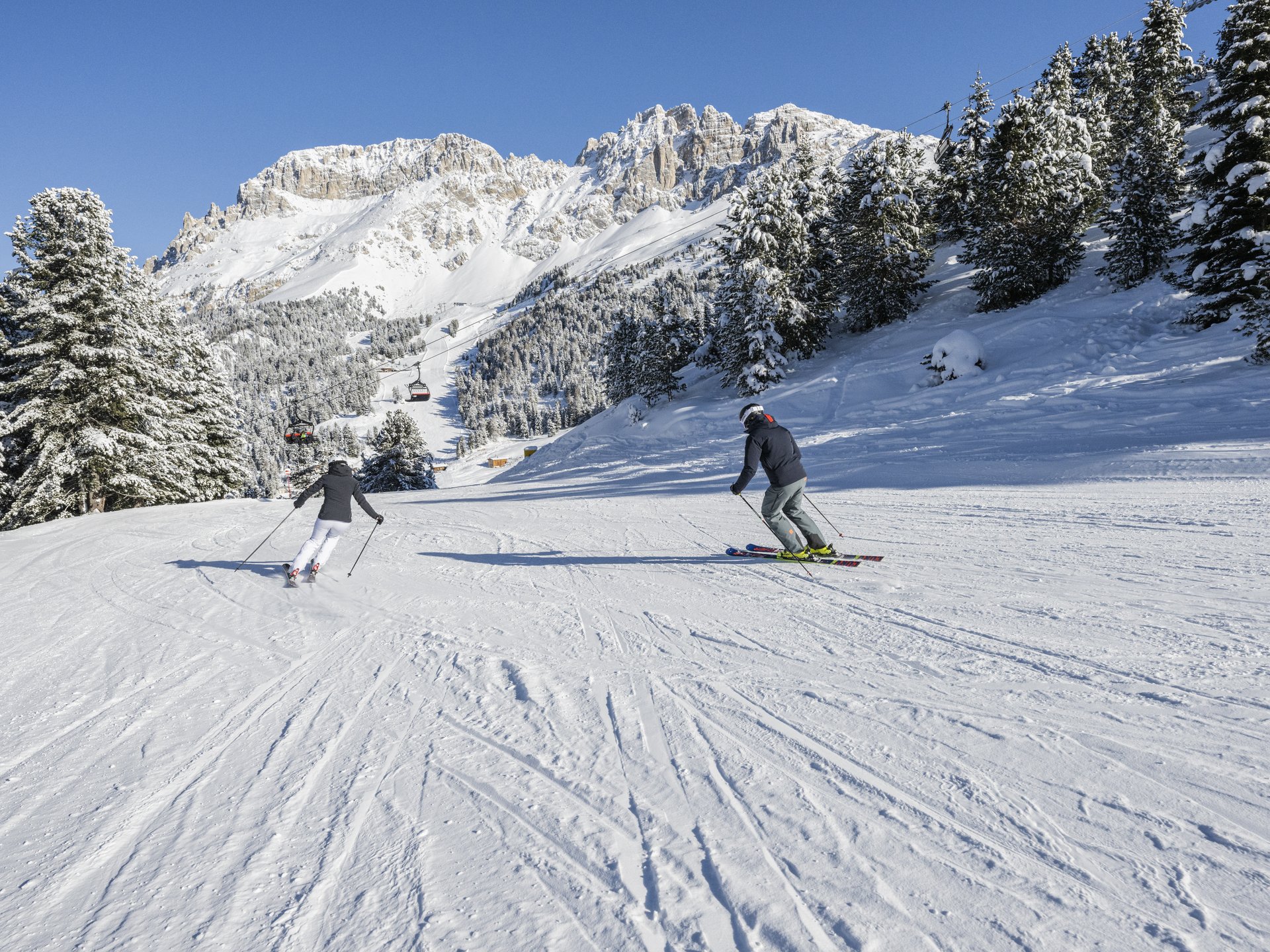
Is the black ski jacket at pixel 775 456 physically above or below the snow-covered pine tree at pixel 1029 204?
below

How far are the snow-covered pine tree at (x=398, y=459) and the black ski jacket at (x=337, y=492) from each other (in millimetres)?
37035

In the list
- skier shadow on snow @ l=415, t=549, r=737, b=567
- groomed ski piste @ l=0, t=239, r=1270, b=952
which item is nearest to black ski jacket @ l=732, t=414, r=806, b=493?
groomed ski piste @ l=0, t=239, r=1270, b=952

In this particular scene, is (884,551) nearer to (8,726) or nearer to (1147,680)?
(1147,680)

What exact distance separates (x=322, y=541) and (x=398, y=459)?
38.5 m

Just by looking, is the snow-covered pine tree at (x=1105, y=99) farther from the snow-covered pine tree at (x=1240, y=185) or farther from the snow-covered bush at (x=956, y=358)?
the snow-covered bush at (x=956, y=358)

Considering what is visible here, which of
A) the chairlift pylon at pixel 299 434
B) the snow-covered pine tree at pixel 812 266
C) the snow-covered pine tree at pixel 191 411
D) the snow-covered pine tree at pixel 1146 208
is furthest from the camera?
the chairlift pylon at pixel 299 434

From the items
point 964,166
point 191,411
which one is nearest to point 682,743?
point 191,411

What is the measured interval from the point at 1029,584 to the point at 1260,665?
198 centimetres

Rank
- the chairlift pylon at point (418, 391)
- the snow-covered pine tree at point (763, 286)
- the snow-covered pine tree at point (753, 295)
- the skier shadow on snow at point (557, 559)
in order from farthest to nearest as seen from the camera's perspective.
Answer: the chairlift pylon at point (418, 391)
the snow-covered pine tree at point (763, 286)
the snow-covered pine tree at point (753, 295)
the skier shadow on snow at point (557, 559)

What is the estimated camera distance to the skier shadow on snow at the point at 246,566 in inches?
370

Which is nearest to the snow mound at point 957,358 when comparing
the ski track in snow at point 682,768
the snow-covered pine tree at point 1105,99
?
the snow-covered pine tree at point 1105,99

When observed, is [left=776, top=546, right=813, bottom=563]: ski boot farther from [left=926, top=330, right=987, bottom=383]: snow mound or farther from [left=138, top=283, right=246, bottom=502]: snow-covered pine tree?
[left=138, top=283, right=246, bottom=502]: snow-covered pine tree

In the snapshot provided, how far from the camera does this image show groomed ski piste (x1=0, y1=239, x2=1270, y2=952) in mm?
2480

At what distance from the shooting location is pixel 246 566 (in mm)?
10055
